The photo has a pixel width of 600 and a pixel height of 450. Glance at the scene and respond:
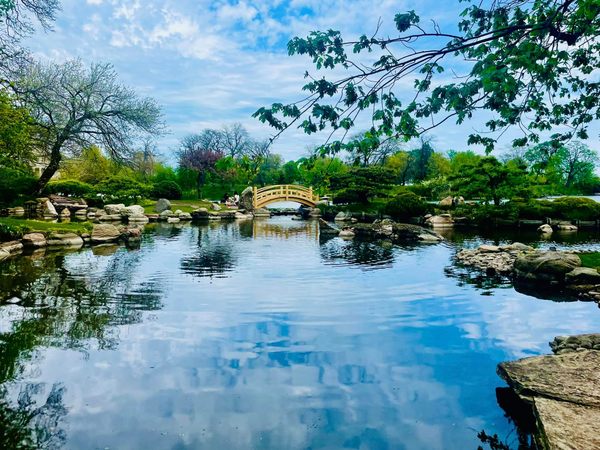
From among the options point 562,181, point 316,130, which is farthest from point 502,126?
point 562,181

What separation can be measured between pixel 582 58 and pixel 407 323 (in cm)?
439

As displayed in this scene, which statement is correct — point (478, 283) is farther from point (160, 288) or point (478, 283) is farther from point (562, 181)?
point (562, 181)

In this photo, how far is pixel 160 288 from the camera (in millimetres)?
9547

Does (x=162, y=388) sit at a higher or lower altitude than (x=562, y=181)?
lower

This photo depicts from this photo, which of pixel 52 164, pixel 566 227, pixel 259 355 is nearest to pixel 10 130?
pixel 52 164

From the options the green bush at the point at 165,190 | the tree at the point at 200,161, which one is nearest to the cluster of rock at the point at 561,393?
the green bush at the point at 165,190

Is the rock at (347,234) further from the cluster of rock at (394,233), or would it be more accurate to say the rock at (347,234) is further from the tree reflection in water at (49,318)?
the tree reflection in water at (49,318)

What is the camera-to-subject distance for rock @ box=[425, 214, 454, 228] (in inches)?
1001

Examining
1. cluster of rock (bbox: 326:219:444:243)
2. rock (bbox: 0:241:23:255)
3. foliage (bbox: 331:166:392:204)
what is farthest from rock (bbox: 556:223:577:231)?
rock (bbox: 0:241:23:255)

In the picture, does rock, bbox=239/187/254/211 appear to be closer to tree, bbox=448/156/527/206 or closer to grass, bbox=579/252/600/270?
tree, bbox=448/156/527/206

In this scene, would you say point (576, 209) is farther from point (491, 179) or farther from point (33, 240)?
point (33, 240)

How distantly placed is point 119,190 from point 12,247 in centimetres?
2051

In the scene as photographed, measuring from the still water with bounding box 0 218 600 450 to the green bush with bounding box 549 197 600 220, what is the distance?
17092 millimetres

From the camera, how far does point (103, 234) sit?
17.5 meters
